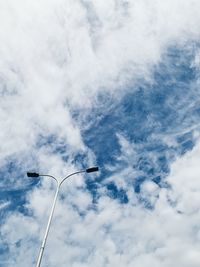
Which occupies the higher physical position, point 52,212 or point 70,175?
point 70,175

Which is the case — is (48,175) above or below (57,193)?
above

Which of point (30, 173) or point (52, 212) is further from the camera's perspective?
point (30, 173)

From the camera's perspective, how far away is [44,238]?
1717 cm

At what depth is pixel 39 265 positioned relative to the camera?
600 inches

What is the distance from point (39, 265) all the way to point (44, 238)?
2047 millimetres

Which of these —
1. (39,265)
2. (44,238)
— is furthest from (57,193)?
(39,265)

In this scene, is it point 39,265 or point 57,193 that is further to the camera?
point 57,193

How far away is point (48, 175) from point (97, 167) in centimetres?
362

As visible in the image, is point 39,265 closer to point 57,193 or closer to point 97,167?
point 57,193

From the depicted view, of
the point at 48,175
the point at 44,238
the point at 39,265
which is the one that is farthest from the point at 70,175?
the point at 39,265

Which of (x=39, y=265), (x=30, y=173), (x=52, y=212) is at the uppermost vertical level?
(x=30, y=173)

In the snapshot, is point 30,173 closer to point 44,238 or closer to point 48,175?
point 48,175

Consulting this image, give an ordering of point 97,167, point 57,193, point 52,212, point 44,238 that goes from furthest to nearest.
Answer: point 97,167 → point 57,193 → point 52,212 → point 44,238

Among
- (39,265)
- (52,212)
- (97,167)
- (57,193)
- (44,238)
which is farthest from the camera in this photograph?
(97,167)
